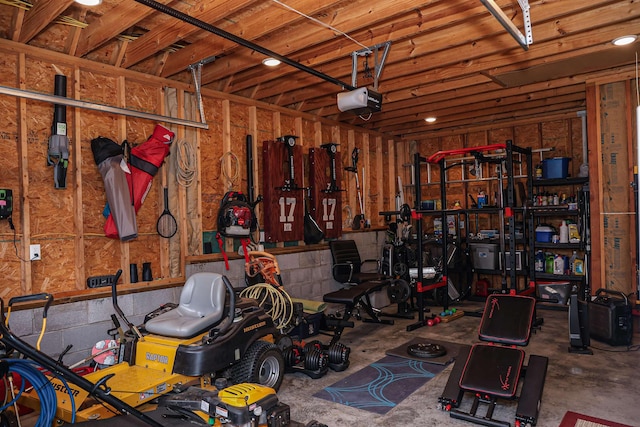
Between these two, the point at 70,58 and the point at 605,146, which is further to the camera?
the point at 605,146

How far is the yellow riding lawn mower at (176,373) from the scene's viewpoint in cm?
226

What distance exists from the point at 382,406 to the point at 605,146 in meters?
4.54

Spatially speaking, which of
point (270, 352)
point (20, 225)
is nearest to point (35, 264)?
point (20, 225)

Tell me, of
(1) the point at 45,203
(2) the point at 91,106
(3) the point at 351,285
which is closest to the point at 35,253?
(1) the point at 45,203

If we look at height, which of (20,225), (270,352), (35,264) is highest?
(20,225)

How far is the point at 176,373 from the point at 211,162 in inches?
114

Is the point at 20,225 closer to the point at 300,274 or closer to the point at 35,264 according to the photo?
the point at 35,264

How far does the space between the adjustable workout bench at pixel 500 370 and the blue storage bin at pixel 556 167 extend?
12.3 ft

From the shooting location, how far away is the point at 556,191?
24.3ft

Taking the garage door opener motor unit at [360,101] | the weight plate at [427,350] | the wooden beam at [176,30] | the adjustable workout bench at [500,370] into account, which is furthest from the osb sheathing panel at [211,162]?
the adjustable workout bench at [500,370]

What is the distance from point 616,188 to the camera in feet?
18.8

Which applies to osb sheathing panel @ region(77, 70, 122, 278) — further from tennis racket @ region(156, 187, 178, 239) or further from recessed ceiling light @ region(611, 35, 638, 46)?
recessed ceiling light @ region(611, 35, 638, 46)

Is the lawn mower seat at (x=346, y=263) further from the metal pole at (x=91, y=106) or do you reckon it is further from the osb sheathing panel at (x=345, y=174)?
the metal pole at (x=91, y=106)

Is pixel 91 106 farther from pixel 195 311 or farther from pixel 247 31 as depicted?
pixel 195 311
